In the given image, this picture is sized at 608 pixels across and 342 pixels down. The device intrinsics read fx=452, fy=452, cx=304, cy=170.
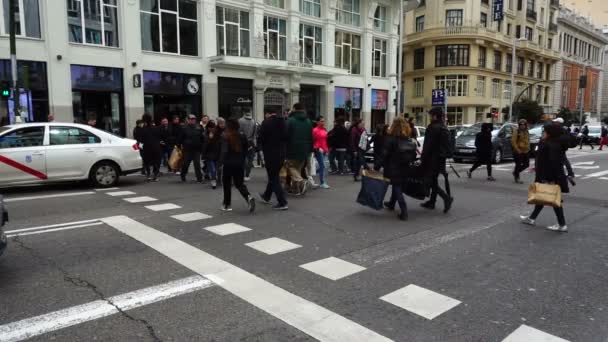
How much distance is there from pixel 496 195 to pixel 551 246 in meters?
4.31

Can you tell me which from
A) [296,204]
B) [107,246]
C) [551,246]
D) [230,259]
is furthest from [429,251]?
[107,246]

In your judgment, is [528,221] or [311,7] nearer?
[528,221]

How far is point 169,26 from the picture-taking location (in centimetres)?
2292

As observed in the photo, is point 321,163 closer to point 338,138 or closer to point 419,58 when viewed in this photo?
point 338,138

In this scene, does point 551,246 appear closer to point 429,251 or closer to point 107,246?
point 429,251

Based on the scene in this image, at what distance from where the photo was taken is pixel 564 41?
229 feet

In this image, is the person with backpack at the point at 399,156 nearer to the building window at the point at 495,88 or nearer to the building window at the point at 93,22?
the building window at the point at 93,22

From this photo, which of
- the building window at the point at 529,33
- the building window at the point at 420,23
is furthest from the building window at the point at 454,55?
the building window at the point at 529,33

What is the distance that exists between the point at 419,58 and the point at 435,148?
4712 centimetres

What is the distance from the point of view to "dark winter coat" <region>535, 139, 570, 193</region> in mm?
6770

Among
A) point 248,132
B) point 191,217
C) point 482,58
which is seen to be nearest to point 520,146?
point 248,132

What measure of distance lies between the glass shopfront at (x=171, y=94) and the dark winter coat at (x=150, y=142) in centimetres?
1142

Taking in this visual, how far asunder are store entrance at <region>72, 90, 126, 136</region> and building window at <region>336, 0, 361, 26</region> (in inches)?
649

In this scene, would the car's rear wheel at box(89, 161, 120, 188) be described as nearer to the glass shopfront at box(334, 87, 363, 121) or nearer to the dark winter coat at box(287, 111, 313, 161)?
the dark winter coat at box(287, 111, 313, 161)
